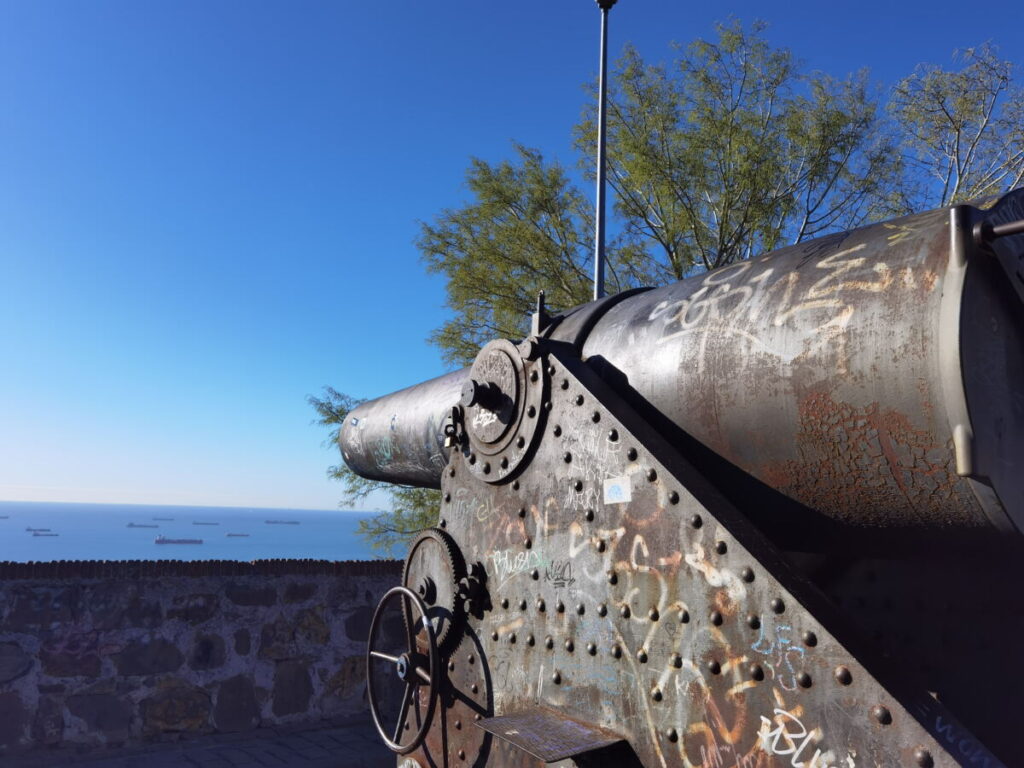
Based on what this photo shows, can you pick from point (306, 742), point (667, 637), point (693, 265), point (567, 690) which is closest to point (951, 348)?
point (667, 637)

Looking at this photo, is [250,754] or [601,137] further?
[601,137]

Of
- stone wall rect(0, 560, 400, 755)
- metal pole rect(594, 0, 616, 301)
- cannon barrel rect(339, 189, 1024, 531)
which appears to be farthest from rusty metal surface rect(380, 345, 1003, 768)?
metal pole rect(594, 0, 616, 301)

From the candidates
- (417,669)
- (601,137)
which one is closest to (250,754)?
(417,669)

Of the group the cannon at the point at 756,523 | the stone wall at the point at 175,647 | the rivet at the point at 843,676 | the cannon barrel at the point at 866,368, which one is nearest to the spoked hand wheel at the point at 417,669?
the cannon at the point at 756,523

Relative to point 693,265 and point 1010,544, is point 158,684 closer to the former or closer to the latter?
point 1010,544

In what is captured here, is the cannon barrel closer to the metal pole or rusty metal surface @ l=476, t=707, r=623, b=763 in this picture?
rusty metal surface @ l=476, t=707, r=623, b=763

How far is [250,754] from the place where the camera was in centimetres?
529

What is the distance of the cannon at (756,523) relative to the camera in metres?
1.47

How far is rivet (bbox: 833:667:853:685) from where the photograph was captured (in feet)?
4.66

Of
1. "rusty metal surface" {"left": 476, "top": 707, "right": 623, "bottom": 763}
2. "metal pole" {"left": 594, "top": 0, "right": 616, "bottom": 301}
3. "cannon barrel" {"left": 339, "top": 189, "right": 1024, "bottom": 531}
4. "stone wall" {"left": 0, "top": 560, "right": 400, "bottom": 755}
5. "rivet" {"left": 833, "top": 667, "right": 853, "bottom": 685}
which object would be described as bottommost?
"stone wall" {"left": 0, "top": 560, "right": 400, "bottom": 755}

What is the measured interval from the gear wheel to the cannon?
0.6 inches

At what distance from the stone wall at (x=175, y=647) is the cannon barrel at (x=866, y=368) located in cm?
442

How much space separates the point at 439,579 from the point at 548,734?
0.86 meters

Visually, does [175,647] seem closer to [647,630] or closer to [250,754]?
[250,754]
